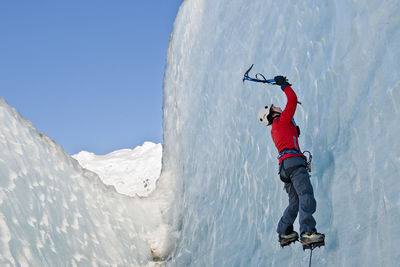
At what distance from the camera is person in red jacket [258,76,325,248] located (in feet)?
14.2

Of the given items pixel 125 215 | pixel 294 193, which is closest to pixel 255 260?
pixel 294 193

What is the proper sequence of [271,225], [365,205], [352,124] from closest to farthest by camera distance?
[365,205] < [352,124] < [271,225]

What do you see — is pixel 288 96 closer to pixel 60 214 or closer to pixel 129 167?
pixel 60 214

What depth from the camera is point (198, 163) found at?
9.65 metres

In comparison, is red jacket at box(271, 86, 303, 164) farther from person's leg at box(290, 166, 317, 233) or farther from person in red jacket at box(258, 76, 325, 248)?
person's leg at box(290, 166, 317, 233)

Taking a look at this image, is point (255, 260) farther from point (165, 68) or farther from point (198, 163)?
point (165, 68)

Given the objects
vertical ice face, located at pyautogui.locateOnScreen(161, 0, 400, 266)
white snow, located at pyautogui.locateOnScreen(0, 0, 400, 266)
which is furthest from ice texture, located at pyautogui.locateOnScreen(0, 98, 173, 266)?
vertical ice face, located at pyautogui.locateOnScreen(161, 0, 400, 266)

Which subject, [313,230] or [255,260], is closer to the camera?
[313,230]

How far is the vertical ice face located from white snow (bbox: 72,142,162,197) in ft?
30.2

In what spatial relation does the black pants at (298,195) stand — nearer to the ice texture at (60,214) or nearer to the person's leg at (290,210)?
the person's leg at (290,210)

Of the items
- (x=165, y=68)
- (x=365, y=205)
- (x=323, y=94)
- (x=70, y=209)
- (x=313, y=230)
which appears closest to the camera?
(x=313, y=230)

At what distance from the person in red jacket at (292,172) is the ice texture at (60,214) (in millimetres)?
3670

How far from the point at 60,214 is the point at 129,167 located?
13869 mm

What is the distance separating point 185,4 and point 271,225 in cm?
683
